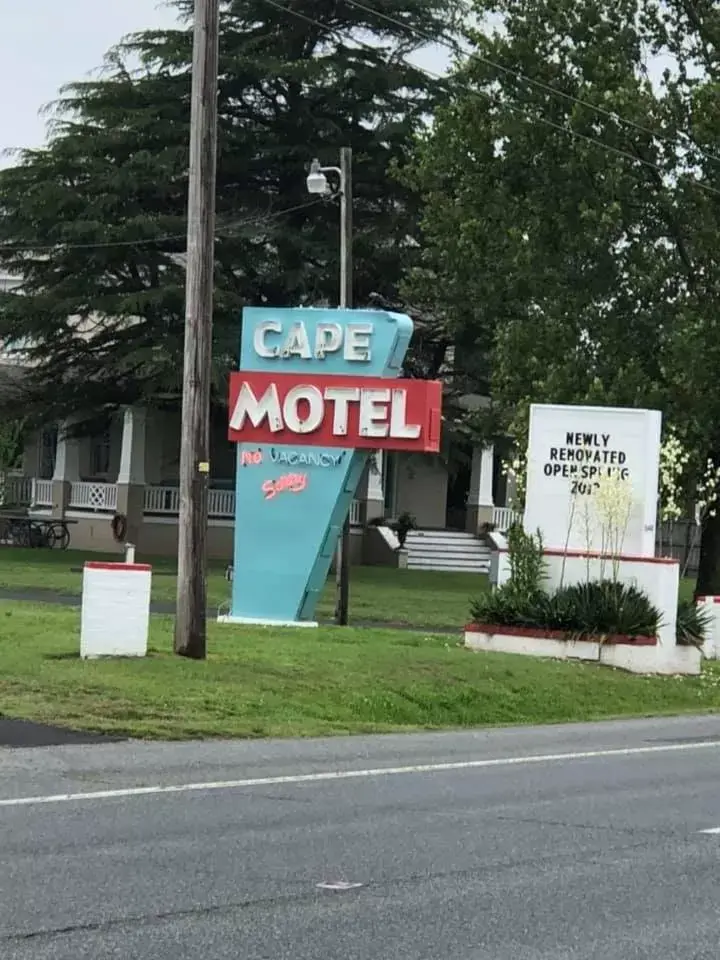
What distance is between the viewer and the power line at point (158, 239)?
38.0m

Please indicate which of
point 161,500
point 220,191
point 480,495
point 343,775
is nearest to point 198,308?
point 343,775

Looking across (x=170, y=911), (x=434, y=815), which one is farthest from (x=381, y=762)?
(x=170, y=911)

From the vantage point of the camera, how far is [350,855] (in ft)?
29.0

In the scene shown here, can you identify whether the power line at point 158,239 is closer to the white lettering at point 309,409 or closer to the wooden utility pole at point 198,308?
the white lettering at point 309,409

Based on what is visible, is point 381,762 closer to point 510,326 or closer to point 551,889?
point 551,889

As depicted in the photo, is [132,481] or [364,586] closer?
[364,586]

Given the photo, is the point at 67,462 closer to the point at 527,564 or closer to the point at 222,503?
the point at 222,503

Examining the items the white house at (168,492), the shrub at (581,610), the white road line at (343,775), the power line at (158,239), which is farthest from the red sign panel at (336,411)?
the white house at (168,492)

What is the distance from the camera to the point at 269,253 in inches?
1549

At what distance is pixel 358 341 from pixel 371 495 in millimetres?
23901

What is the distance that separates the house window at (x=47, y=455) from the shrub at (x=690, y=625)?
29.5 metres

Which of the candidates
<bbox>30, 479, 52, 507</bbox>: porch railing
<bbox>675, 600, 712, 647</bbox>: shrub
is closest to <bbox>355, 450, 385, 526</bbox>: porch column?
<bbox>30, 479, 52, 507</bbox>: porch railing

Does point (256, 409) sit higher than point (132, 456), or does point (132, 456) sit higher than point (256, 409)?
point (256, 409)

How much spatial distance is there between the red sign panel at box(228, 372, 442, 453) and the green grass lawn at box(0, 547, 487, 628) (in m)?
6.01
